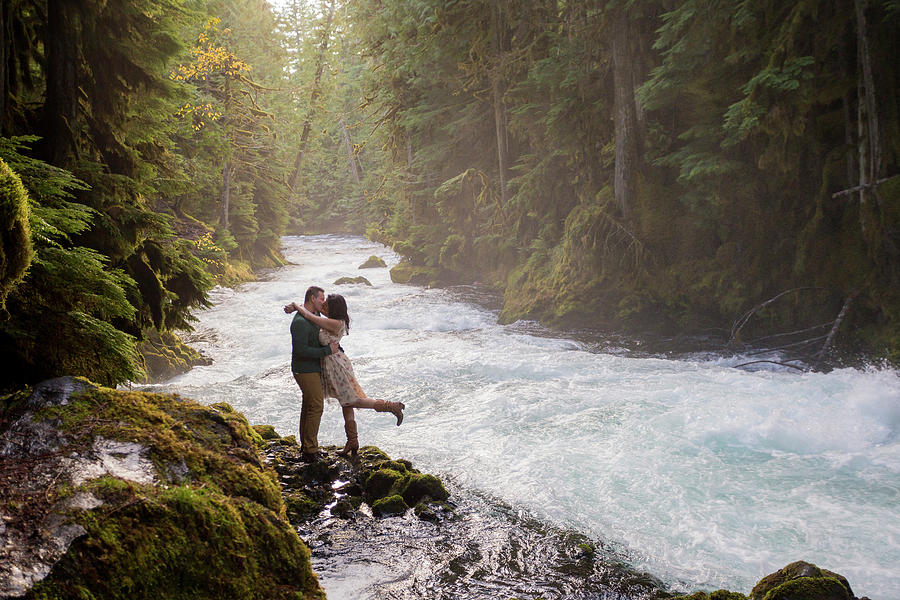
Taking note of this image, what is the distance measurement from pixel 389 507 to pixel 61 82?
15.9 feet

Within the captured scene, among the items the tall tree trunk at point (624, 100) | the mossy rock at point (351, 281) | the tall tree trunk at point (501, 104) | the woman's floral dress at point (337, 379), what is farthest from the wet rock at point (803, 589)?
the mossy rock at point (351, 281)

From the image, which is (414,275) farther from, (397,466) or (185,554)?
(185,554)

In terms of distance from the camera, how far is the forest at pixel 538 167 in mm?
4895

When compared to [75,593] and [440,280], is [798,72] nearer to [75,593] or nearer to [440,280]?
[75,593]

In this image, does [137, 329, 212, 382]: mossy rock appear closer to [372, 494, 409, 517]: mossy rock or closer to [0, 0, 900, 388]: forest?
[0, 0, 900, 388]: forest

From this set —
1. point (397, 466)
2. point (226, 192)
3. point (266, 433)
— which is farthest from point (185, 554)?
point (226, 192)

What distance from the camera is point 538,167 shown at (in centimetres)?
1786

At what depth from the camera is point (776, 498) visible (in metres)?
5.79

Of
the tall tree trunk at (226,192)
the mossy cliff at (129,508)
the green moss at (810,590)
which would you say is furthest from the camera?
the tall tree trunk at (226,192)

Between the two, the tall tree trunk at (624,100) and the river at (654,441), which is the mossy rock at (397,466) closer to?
the river at (654,441)

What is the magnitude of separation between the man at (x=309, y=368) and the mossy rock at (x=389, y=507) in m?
1.22

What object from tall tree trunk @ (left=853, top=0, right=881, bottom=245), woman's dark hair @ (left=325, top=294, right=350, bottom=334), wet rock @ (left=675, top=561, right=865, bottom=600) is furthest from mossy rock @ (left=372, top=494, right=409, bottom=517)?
tall tree trunk @ (left=853, top=0, right=881, bottom=245)

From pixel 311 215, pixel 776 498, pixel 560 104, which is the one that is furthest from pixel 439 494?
pixel 311 215

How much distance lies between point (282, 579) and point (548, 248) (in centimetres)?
1526
